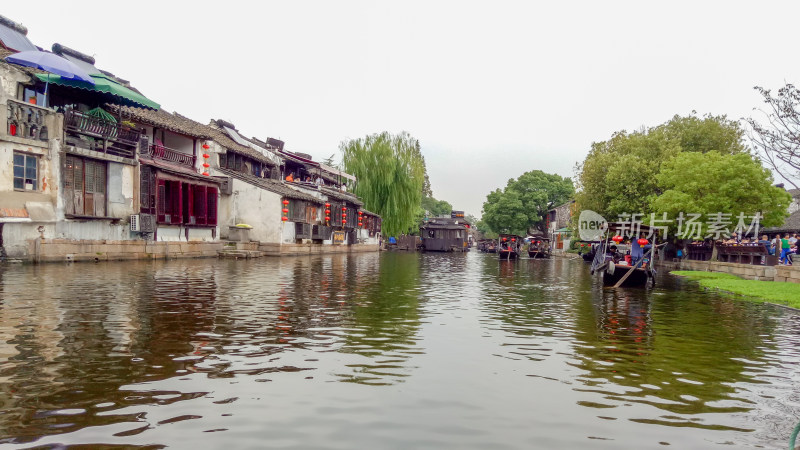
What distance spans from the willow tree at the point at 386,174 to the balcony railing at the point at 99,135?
84.7 ft

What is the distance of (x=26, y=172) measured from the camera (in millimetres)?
19484

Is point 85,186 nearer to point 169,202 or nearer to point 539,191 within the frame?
point 169,202

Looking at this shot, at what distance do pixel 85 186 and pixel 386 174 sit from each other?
29.3 m

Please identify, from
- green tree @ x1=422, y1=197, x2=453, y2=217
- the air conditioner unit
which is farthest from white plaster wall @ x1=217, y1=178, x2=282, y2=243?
green tree @ x1=422, y1=197, x2=453, y2=217

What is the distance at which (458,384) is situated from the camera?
5.79m

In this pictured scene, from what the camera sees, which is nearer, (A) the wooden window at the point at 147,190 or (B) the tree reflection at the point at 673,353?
(B) the tree reflection at the point at 673,353

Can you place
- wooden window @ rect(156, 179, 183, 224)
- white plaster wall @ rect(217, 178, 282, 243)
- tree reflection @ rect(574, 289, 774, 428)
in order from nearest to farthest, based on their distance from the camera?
1. tree reflection @ rect(574, 289, 774, 428)
2. wooden window @ rect(156, 179, 183, 224)
3. white plaster wall @ rect(217, 178, 282, 243)

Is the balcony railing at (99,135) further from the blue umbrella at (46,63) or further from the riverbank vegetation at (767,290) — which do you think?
the riverbank vegetation at (767,290)

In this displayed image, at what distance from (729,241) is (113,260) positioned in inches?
1289

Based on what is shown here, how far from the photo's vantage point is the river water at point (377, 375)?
4.30 metres

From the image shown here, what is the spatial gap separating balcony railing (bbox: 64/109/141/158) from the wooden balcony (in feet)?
3.95

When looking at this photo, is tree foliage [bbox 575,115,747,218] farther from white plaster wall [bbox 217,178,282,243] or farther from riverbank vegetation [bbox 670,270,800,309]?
white plaster wall [bbox 217,178,282,243]

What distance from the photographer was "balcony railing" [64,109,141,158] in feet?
70.3

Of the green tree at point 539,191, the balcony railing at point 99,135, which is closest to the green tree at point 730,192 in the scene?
the balcony railing at point 99,135
